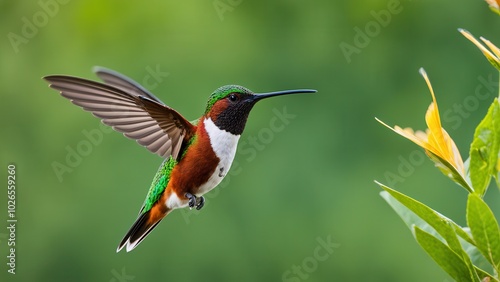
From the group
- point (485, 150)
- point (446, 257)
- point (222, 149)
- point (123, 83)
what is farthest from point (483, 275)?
point (123, 83)

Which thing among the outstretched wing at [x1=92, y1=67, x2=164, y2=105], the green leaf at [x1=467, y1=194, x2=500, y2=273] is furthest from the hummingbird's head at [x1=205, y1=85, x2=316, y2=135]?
the green leaf at [x1=467, y1=194, x2=500, y2=273]

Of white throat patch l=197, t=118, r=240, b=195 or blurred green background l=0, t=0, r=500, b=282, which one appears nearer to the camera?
white throat patch l=197, t=118, r=240, b=195

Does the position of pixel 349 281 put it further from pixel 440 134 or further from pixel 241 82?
pixel 440 134

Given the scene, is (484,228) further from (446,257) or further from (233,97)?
(233,97)

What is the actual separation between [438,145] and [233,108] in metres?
0.61

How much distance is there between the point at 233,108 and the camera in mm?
1512

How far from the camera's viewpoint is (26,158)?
157 inches

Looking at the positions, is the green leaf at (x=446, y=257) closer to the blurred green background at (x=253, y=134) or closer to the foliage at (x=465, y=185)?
the foliage at (x=465, y=185)

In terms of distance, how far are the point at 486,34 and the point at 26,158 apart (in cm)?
260

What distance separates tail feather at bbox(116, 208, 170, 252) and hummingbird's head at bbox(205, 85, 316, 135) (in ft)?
1.08

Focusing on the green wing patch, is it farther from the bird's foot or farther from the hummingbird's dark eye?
the hummingbird's dark eye

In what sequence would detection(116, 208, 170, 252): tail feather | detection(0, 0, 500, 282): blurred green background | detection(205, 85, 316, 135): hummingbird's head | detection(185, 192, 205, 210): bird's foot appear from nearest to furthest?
detection(205, 85, 316, 135): hummingbird's head, detection(185, 192, 205, 210): bird's foot, detection(116, 208, 170, 252): tail feather, detection(0, 0, 500, 282): blurred green background

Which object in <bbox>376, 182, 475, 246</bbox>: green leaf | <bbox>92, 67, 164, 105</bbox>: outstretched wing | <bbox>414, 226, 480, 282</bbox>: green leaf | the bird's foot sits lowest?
<bbox>414, 226, 480, 282</bbox>: green leaf

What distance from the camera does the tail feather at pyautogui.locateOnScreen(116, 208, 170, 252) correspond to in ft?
5.69
